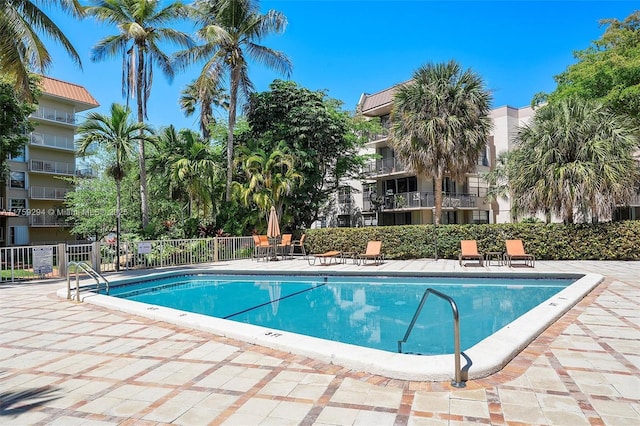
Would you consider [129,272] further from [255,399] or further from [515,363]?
[515,363]

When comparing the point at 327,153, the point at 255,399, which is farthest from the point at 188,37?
the point at 255,399

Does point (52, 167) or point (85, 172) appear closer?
point (52, 167)

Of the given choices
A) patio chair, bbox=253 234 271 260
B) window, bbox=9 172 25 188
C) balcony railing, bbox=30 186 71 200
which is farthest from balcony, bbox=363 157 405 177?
window, bbox=9 172 25 188

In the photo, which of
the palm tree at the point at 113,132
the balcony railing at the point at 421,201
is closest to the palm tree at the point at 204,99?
the palm tree at the point at 113,132

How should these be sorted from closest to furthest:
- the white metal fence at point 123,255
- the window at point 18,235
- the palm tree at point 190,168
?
the white metal fence at point 123,255 → the palm tree at point 190,168 → the window at point 18,235

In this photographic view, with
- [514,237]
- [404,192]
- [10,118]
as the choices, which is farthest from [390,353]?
[404,192]

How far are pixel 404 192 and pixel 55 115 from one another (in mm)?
32768

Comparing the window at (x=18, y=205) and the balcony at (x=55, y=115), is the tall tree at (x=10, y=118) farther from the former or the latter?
the balcony at (x=55, y=115)

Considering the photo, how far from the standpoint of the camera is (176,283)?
43.9 ft

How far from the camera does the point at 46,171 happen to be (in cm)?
3656

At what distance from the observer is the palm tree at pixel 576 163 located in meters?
14.8

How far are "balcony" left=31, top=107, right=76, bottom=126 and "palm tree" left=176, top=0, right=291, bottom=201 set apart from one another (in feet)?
74.4

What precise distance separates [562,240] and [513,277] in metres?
5.23

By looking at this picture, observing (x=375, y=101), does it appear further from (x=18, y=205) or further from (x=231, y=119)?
(x=18, y=205)
